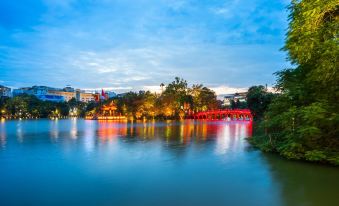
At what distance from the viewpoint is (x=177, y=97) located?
278ft

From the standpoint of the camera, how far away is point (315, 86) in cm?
1336

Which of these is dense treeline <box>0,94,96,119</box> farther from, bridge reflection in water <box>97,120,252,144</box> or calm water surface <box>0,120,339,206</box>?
calm water surface <box>0,120,339,206</box>

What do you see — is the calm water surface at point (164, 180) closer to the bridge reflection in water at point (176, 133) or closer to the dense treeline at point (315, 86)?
the dense treeline at point (315, 86)

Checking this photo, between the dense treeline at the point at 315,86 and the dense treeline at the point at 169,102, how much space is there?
2694 inches

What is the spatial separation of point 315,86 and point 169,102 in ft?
226

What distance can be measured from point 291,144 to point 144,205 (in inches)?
320

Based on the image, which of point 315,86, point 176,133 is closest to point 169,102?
point 176,133

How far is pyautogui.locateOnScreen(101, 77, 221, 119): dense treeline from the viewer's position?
82.8 m

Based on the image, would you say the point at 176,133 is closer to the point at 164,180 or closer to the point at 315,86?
the point at 315,86

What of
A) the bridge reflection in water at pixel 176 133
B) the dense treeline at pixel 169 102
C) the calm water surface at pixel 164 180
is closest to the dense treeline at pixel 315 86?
the calm water surface at pixel 164 180

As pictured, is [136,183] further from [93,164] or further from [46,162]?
[46,162]

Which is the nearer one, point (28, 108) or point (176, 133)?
point (176, 133)

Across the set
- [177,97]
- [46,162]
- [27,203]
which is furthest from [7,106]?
[27,203]

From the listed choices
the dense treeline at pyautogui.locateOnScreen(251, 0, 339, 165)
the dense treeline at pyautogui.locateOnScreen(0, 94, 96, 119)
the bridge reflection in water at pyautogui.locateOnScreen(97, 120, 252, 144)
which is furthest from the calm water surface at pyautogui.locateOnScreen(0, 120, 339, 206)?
the dense treeline at pyautogui.locateOnScreen(0, 94, 96, 119)
